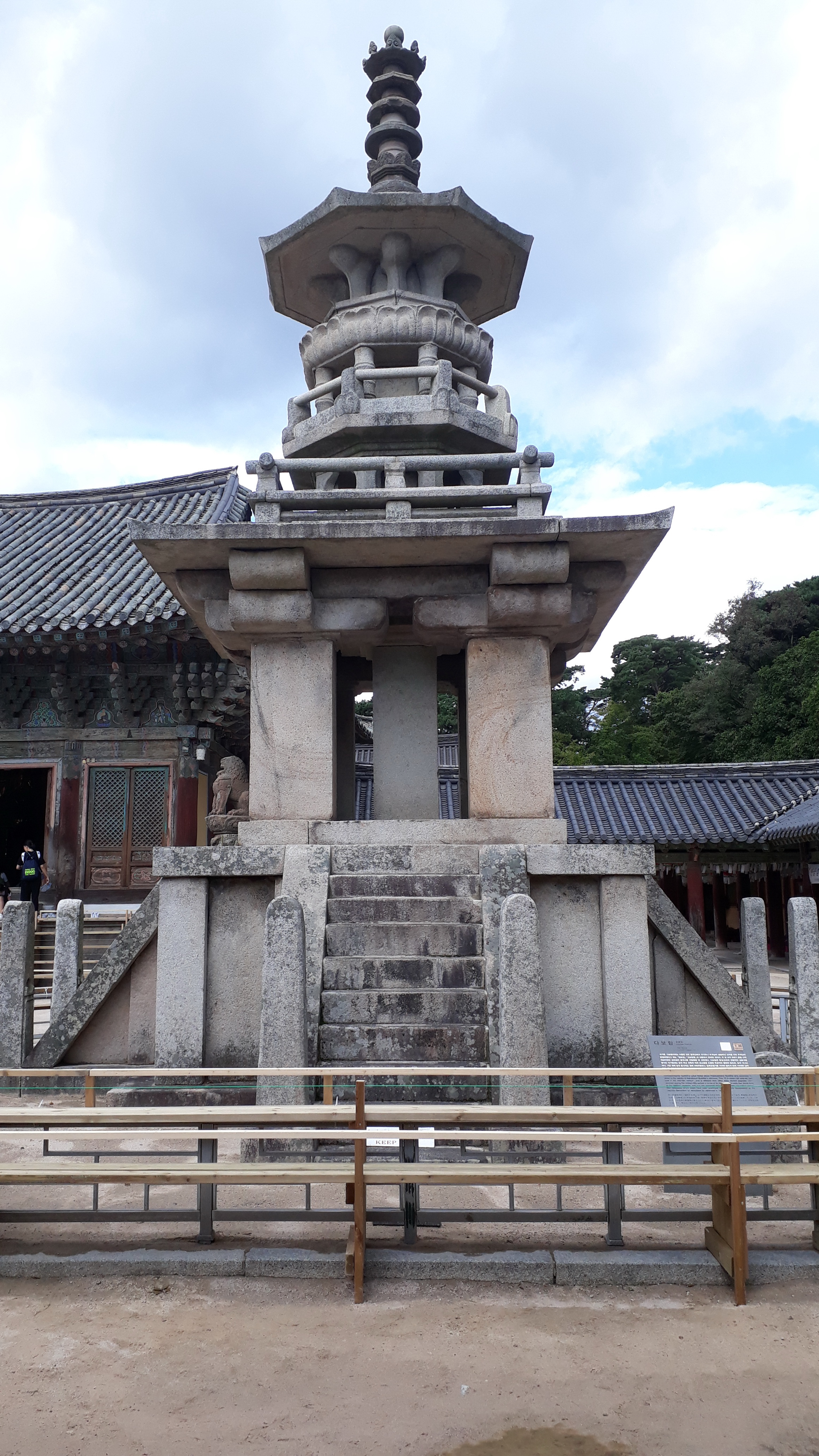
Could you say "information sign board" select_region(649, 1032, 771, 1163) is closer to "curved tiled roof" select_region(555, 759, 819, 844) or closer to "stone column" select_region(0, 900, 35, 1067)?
"stone column" select_region(0, 900, 35, 1067)

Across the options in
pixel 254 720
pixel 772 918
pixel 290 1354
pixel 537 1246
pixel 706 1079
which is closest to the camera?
pixel 290 1354

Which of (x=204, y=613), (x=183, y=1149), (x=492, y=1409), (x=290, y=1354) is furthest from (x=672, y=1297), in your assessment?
(x=204, y=613)

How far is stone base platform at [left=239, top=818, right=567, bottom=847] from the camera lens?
22.7 ft

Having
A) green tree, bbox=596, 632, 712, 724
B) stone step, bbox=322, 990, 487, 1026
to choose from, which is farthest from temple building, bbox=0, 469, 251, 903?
green tree, bbox=596, 632, 712, 724

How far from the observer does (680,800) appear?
2097cm

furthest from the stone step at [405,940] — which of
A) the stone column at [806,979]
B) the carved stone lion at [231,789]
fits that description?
→ the stone column at [806,979]

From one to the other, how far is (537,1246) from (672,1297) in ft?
1.91

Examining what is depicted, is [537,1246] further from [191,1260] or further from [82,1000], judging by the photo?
[82,1000]

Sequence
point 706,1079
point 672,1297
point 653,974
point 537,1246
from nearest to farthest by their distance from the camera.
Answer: point 672,1297
point 537,1246
point 706,1079
point 653,974

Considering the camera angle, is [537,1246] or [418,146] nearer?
[537,1246]

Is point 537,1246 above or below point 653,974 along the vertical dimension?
below

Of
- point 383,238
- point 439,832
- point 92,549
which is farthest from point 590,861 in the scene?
point 92,549

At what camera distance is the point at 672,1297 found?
3699 mm

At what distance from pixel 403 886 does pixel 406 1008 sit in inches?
36.3
